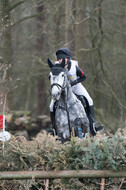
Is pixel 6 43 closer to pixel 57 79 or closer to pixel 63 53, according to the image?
pixel 57 79

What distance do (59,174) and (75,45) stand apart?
857 cm

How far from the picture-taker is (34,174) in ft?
16.0

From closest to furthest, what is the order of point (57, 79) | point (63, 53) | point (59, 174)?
point (59, 174) < point (57, 79) < point (63, 53)

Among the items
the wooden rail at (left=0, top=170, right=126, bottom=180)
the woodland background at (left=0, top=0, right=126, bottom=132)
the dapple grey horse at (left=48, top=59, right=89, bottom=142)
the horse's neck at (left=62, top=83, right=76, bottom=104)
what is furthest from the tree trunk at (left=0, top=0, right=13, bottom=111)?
the wooden rail at (left=0, top=170, right=126, bottom=180)

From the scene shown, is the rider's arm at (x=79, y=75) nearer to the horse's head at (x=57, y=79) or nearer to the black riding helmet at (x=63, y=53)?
the black riding helmet at (x=63, y=53)

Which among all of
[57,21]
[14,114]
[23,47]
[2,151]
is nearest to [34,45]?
[23,47]

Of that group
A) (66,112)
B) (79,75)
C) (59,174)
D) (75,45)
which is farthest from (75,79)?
(75,45)

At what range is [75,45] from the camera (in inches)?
510

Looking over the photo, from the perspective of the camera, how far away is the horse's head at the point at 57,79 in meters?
6.29

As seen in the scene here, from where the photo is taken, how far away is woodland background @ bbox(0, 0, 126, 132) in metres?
6.03

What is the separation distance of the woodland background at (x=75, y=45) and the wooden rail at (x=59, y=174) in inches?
44.0

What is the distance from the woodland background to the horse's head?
0.52 m

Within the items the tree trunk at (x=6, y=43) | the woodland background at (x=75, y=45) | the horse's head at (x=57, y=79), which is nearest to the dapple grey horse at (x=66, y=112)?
the horse's head at (x=57, y=79)

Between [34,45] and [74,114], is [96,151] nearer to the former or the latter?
[74,114]
